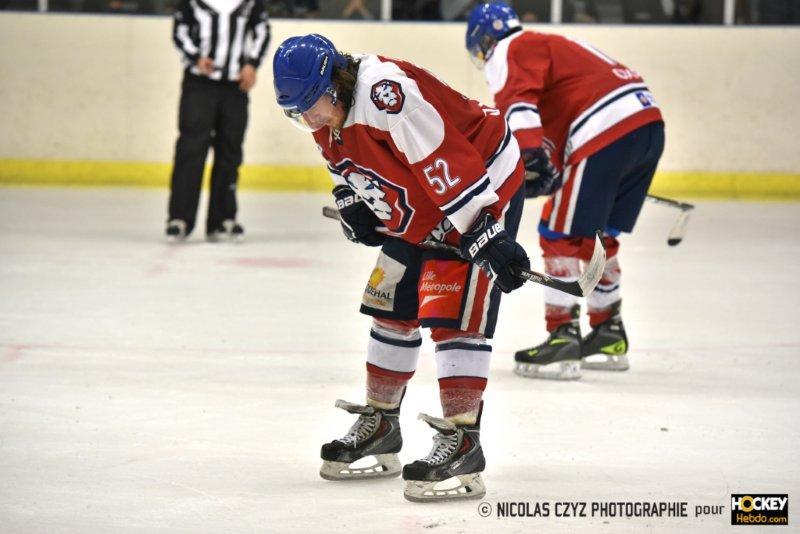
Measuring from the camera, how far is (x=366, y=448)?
3197 mm

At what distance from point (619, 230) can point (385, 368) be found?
1608 millimetres

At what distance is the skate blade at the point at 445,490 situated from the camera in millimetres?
2943

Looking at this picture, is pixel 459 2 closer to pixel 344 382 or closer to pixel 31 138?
pixel 31 138

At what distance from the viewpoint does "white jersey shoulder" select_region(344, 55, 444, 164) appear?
2846mm

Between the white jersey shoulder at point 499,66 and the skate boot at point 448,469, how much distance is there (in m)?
1.68

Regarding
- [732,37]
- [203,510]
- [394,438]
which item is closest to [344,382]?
[394,438]

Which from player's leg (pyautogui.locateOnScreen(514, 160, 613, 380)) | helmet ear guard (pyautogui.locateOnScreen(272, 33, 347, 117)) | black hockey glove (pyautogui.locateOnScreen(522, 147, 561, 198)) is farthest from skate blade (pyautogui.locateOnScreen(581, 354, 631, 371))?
helmet ear guard (pyautogui.locateOnScreen(272, 33, 347, 117))

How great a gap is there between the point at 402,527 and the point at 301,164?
7.34 meters

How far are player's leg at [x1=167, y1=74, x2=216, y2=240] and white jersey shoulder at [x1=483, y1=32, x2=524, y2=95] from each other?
10.4 ft

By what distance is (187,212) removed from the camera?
7.33m

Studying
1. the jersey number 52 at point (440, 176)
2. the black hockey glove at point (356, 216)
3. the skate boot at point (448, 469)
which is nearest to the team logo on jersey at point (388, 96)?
the jersey number 52 at point (440, 176)

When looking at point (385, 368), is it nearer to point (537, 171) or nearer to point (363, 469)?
point (363, 469)

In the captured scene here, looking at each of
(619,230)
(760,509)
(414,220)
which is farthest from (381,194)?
(619,230)

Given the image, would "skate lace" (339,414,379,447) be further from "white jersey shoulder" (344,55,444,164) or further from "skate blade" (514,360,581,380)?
"skate blade" (514,360,581,380)
